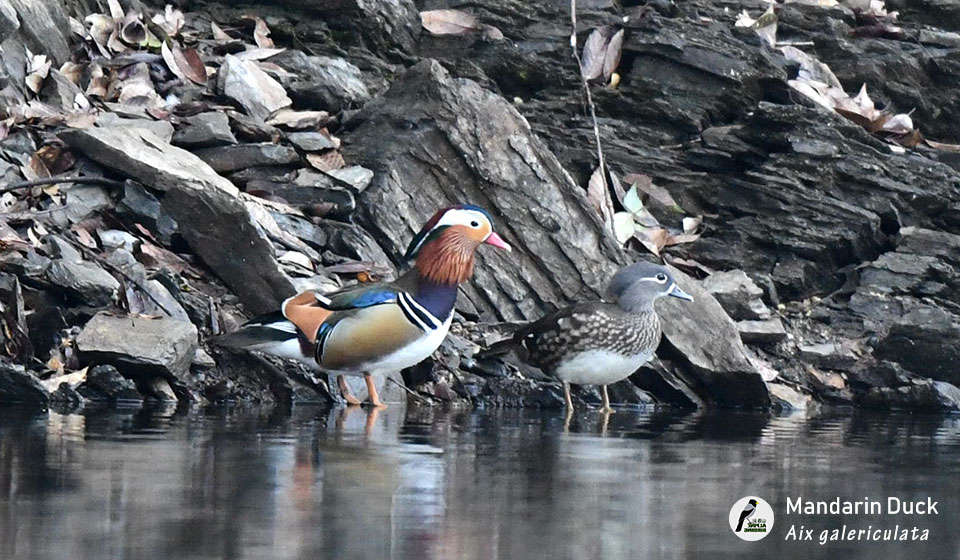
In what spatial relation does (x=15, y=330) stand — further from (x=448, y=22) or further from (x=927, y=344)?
(x=927, y=344)

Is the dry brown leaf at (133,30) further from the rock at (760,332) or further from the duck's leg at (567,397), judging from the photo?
the rock at (760,332)

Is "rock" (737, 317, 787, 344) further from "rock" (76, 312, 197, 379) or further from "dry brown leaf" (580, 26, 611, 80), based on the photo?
"rock" (76, 312, 197, 379)

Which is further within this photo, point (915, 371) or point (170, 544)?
point (915, 371)

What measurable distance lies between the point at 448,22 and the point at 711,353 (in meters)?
4.38

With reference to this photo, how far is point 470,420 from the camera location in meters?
7.55

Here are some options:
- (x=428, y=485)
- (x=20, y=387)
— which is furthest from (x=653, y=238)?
(x=428, y=485)

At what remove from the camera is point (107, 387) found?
7.77 m

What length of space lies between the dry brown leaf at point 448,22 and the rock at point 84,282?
4657 mm

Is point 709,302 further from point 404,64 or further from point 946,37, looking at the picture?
point 946,37

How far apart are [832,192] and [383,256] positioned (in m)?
3.53

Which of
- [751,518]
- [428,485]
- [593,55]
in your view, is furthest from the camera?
[593,55]

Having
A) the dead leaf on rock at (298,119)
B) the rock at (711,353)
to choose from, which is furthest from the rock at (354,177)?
the rock at (711,353)

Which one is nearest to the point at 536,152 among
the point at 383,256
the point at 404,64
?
the point at 383,256

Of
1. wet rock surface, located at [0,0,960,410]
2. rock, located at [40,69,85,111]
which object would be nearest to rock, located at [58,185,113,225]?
wet rock surface, located at [0,0,960,410]
